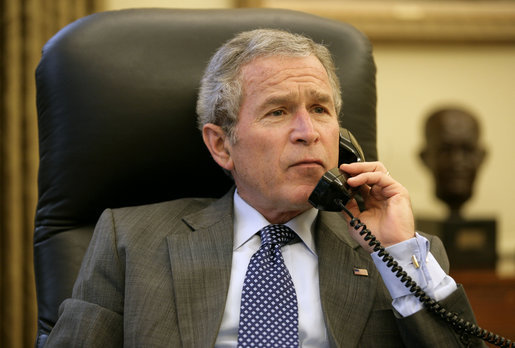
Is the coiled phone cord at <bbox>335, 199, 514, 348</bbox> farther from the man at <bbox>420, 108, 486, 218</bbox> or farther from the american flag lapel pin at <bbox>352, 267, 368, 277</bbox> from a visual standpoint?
the man at <bbox>420, 108, 486, 218</bbox>

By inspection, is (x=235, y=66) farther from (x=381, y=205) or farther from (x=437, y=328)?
(x=437, y=328)

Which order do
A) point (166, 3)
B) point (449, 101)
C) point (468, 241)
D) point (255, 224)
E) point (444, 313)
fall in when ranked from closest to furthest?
point (444, 313) → point (255, 224) → point (468, 241) → point (166, 3) → point (449, 101)

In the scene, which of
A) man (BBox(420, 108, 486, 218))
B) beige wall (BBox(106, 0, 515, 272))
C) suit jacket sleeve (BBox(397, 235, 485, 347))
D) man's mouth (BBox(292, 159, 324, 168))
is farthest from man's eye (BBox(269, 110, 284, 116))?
beige wall (BBox(106, 0, 515, 272))

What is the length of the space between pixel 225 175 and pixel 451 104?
155 cm

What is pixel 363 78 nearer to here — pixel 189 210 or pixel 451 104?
pixel 189 210

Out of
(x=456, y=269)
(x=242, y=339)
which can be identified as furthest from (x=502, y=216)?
(x=242, y=339)

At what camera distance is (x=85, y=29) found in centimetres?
145

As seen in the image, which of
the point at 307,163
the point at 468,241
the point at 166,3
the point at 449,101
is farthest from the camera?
the point at 449,101

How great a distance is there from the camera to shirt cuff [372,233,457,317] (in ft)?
3.92

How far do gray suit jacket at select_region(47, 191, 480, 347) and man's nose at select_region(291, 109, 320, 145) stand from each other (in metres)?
0.25

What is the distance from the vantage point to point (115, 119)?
143 centimetres

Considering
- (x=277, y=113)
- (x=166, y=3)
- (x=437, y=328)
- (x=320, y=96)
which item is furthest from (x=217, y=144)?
(x=166, y=3)

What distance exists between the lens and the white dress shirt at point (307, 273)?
47.5 inches

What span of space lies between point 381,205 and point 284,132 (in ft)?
0.97
